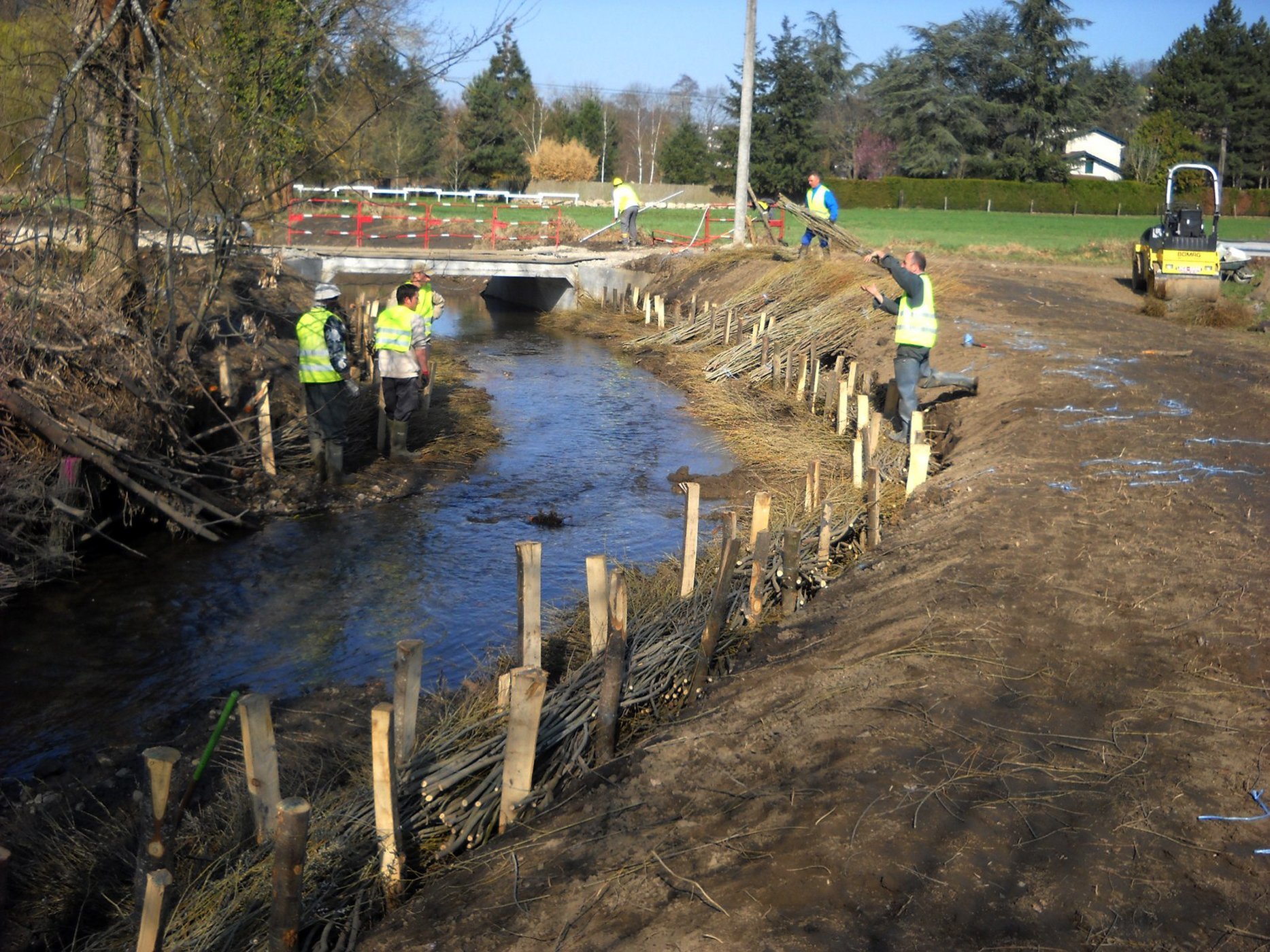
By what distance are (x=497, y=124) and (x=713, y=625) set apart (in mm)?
48938

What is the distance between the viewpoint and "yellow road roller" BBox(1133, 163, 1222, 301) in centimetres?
2070

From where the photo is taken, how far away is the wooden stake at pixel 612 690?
5.75 metres

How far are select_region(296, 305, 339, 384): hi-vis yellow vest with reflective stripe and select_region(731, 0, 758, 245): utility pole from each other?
16494mm

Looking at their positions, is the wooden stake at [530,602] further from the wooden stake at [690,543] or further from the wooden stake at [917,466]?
the wooden stake at [917,466]

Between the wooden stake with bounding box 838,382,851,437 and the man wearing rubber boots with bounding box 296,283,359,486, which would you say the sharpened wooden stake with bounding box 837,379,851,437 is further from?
the man wearing rubber boots with bounding box 296,283,359,486

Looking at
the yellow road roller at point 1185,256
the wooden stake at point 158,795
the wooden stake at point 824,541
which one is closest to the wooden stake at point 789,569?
the wooden stake at point 824,541

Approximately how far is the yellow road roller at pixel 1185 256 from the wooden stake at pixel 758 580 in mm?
16646

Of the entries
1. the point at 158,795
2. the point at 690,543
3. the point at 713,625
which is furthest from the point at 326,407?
the point at 158,795

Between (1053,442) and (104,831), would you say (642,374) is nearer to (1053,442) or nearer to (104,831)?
(1053,442)

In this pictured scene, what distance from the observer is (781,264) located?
21.4 m

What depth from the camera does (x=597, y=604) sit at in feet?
21.8

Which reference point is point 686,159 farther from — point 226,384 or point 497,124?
point 226,384

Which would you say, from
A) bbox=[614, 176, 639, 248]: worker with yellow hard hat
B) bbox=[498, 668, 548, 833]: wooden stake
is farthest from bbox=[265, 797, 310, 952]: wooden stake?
bbox=[614, 176, 639, 248]: worker with yellow hard hat

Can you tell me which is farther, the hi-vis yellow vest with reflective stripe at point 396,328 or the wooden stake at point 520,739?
the hi-vis yellow vest with reflective stripe at point 396,328
